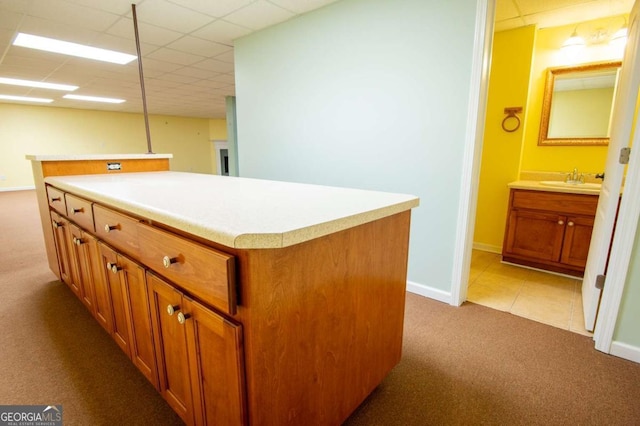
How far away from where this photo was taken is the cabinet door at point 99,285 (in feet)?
4.95

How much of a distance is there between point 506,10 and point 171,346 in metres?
3.48

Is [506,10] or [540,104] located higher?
[506,10]

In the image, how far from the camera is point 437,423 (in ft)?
4.05

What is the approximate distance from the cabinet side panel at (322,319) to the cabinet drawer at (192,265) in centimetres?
4

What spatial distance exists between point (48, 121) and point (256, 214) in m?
10.7

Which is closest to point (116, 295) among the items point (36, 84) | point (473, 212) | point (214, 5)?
point (473, 212)

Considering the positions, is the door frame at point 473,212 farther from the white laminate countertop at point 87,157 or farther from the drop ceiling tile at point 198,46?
the drop ceiling tile at point 198,46

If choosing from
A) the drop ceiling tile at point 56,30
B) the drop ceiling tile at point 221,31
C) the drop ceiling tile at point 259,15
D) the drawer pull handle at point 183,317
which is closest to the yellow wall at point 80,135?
the drop ceiling tile at point 56,30

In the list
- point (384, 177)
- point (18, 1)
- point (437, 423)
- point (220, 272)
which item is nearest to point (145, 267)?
point (220, 272)

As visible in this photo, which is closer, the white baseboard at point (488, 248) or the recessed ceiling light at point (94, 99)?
the white baseboard at point (488, 248)

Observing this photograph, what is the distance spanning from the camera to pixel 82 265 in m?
1.79

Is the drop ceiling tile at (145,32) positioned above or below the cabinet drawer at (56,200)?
above

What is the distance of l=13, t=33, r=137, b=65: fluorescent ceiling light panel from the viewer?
11.1 feet

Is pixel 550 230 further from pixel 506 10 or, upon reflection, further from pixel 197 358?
pixel 197 358
